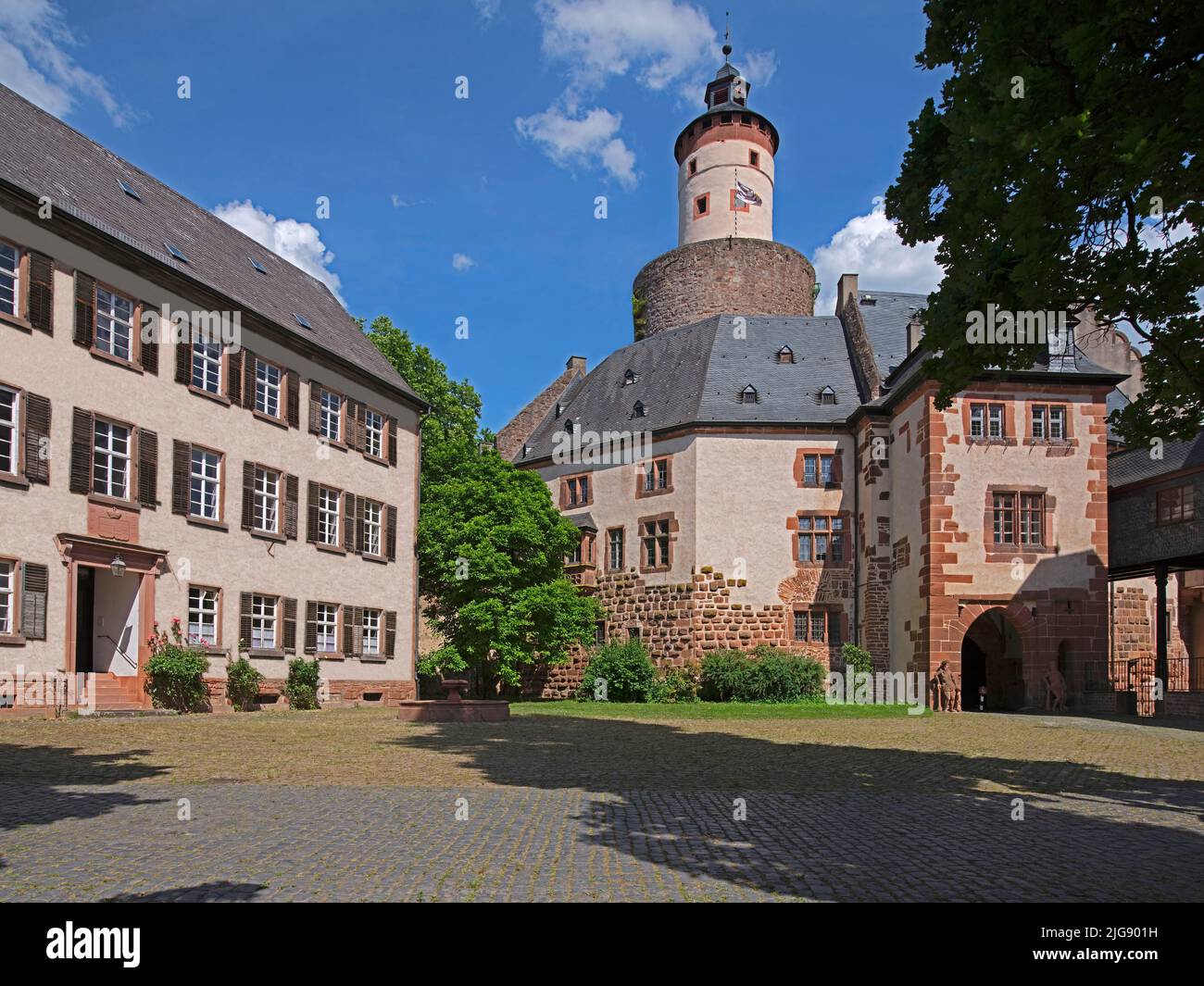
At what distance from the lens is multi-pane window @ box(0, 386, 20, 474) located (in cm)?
1948

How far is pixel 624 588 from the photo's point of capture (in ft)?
128

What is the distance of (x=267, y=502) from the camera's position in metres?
26.8

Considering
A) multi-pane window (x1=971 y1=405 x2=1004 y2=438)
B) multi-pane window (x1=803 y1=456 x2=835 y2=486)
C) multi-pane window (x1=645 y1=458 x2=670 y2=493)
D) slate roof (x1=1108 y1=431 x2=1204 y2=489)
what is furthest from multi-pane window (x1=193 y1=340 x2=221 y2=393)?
slate roof (x1=1108 y1=431 x2=1204 y2=489)

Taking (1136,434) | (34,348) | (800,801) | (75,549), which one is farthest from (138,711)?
(1136,434)

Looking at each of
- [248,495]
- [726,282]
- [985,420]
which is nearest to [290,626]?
[248,495]

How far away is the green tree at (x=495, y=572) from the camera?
3441 centimetres

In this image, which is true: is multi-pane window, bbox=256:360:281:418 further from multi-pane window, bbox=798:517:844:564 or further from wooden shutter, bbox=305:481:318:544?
multi-pane window, bbox=798:517:844:564

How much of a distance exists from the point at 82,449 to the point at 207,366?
4.44 metres

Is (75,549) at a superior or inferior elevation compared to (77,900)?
superior

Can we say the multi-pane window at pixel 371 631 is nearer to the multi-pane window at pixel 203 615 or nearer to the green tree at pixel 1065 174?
the multi-pane window at pixel 203 615

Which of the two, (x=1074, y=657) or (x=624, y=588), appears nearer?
(x=1074, y=657)

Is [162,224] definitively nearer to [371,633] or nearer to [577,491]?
[371,633]

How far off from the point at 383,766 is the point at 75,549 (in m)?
11.4
